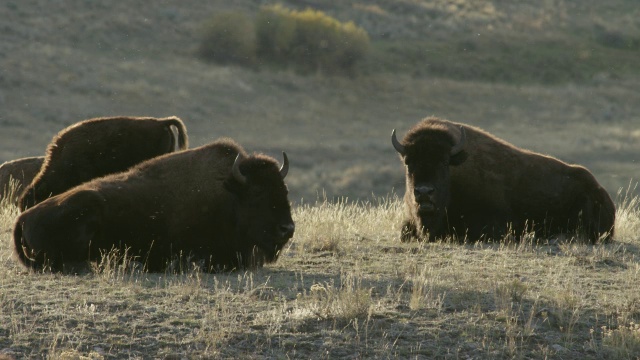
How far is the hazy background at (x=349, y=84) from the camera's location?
148ft

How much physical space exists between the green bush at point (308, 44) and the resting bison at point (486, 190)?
47848mm

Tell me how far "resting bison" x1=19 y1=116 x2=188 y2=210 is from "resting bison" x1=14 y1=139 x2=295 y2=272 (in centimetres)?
193

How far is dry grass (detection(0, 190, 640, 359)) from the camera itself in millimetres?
7703

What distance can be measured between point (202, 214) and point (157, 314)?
2.34 metres

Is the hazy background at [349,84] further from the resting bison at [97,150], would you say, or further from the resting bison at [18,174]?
the resting bison at [97,150]

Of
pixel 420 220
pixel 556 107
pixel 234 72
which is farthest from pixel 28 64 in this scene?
pixel 420 220

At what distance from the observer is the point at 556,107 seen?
57.5 metres

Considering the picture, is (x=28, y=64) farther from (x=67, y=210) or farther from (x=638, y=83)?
(x=67, y=210)

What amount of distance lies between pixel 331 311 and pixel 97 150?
527 centimetres

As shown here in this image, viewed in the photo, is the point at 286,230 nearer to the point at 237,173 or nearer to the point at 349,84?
the point at 237,173

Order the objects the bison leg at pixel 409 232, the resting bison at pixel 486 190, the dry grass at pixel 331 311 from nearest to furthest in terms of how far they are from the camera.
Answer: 1. the dry grass at pixel 331 311
2. the resting bison at pixel 486 190
3. the bison leg at pixel 409 232

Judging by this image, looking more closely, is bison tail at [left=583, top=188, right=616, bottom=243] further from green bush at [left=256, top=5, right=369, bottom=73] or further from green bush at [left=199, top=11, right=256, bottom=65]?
green bush at [left=256, top=5, right=369, bottom=73]

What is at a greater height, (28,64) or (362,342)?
(362,342)

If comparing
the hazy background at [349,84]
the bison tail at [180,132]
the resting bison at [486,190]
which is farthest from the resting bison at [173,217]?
the hazy background at [349,84]
